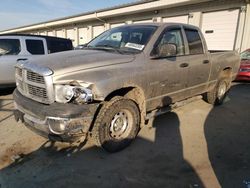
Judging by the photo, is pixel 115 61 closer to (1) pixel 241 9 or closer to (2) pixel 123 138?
(2) pixel 123 138

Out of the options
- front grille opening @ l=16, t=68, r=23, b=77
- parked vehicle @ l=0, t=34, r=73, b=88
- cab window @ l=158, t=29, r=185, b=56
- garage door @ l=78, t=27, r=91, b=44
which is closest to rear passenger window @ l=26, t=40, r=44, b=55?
parked vehicle @ l=0, t=34, r=73, b=88

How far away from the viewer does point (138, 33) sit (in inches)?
171

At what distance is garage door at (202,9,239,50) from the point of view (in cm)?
1208

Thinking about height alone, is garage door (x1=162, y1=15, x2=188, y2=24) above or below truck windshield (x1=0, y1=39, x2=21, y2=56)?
above

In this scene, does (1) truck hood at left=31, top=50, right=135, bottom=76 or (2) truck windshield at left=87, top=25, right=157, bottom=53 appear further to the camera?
(2) truck windshield at left=87, top=25, right=157, bottom=53

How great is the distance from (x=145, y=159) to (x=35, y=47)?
607 cm

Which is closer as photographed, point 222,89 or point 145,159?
point 145,159

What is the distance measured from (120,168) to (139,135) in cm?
117

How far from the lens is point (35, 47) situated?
26.0ft

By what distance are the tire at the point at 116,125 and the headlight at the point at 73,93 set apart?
37 cm

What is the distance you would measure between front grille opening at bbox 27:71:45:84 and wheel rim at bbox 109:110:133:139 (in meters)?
1.21

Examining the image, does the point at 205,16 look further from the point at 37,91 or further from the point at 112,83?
the point at 37,91

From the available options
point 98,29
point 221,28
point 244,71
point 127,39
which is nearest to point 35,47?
point 127,39

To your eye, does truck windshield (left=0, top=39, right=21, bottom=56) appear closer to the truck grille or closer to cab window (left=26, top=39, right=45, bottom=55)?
cab window (left=26, top=39, right=45, bottom=55)
